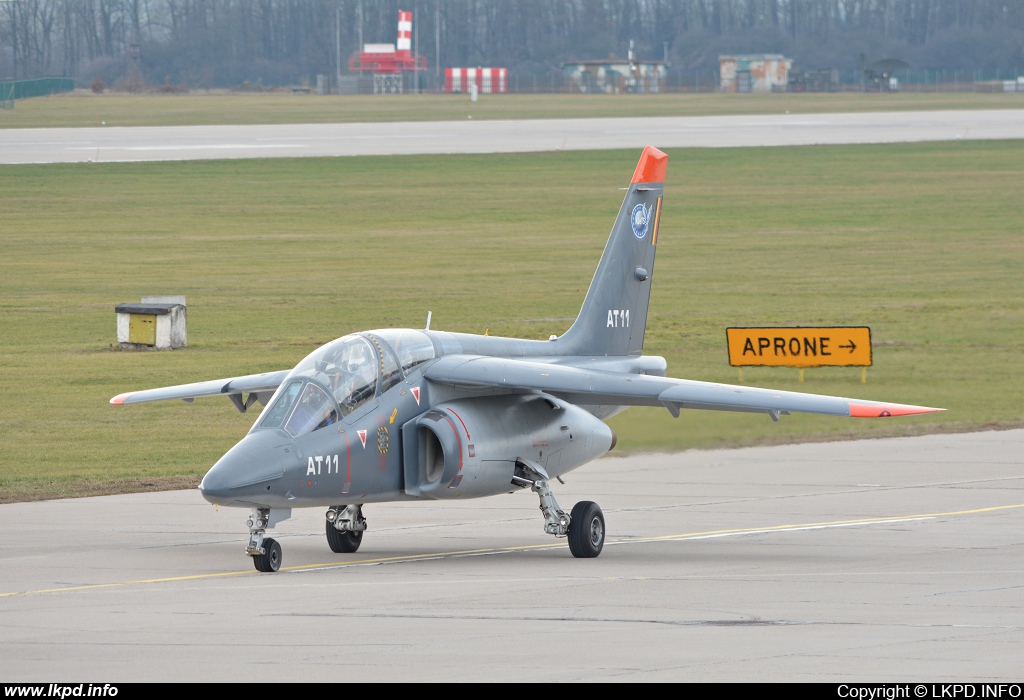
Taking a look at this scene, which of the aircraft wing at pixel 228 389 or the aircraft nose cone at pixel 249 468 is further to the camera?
the aircraft wing at pixel 228 389

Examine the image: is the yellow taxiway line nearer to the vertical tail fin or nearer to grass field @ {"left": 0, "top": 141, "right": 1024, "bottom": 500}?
grass field @ {"left": 0, "top": 141, "right": 1024, "bottom": 500}

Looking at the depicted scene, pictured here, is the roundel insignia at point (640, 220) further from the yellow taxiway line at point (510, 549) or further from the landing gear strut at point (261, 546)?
the landing gear strut at point (261, 546)

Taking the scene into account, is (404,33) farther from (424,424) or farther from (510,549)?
(424,424)

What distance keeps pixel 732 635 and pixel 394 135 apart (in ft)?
260

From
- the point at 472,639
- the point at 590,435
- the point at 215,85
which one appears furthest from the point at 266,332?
the point at 215,85

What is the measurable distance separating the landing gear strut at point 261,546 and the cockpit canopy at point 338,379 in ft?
2.93

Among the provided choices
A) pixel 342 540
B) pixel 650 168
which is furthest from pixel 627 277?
pixel 342 540

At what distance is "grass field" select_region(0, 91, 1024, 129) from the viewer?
105m

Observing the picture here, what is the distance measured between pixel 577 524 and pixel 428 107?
112962 mm

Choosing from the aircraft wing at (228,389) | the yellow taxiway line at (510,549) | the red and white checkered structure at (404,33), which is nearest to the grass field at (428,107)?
the red and white checkered structure at (404,33)

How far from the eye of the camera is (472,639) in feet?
39.4

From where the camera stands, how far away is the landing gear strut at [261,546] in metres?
15.6

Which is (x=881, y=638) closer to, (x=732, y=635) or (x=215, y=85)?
(x=732, y=635)

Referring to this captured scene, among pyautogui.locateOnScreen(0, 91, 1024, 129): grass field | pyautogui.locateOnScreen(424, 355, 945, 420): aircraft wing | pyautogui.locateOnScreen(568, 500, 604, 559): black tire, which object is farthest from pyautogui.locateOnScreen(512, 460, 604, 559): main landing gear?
pyautogui.locateOnScreen(0, 91, 1024, 129): grass field
